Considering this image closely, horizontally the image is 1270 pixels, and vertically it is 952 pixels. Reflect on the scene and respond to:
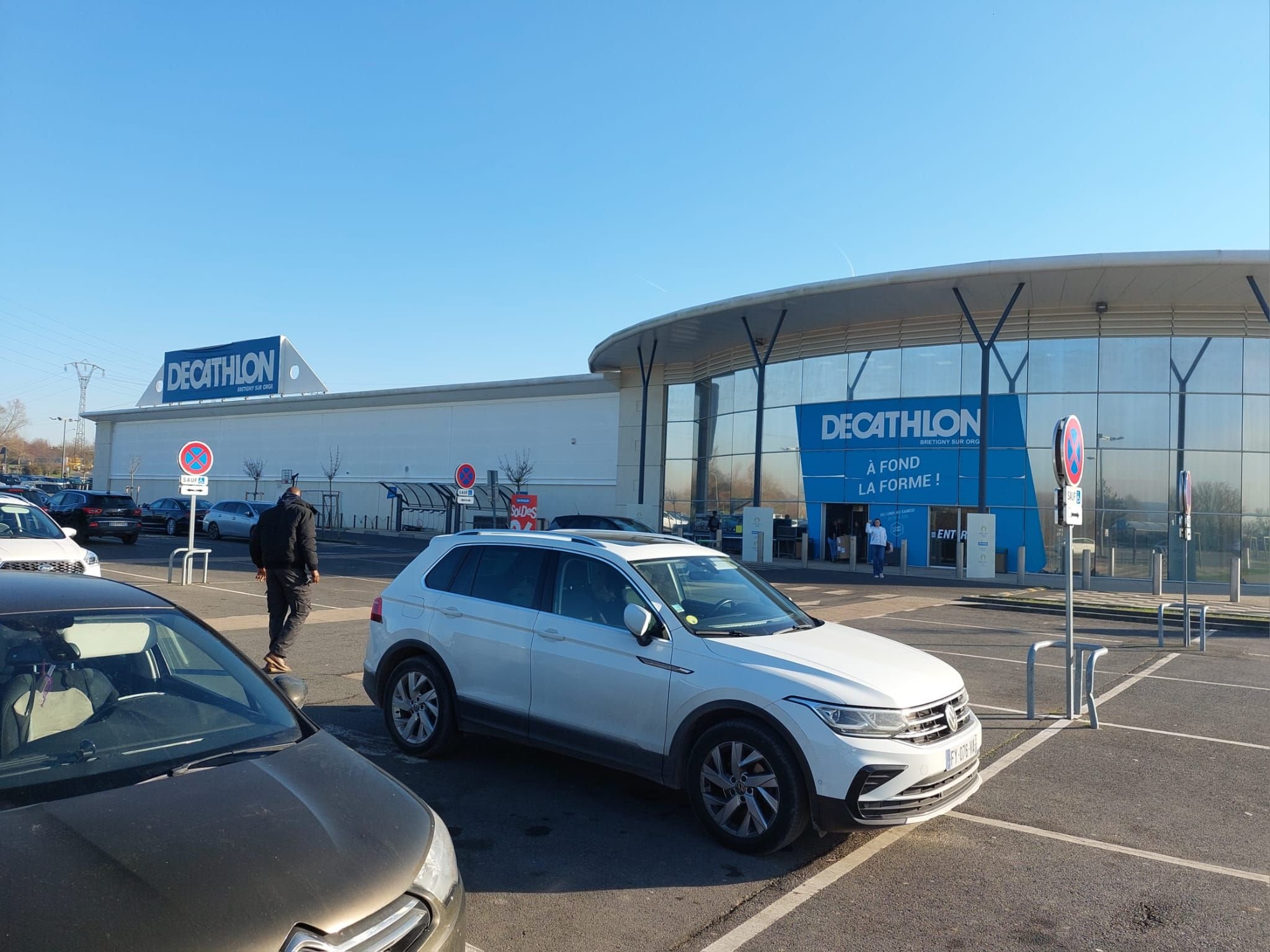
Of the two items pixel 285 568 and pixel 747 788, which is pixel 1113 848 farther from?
pixel 285 568

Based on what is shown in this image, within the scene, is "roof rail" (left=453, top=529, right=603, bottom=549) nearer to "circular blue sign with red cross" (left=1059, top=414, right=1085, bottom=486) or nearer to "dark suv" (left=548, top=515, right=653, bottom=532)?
"circular blue sign with red cross" (left=1059, top=414, right=1085, bottom=486)

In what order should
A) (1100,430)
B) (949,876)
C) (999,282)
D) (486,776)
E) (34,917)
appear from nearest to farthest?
(34,917) < (949,876) < (486,776) < (999,282) < (1100,430)

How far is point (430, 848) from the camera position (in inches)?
112

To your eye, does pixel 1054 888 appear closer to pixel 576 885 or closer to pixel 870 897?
pixel 870 897

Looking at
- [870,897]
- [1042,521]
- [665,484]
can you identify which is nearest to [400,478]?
[665,484]

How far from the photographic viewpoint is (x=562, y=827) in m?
5.04

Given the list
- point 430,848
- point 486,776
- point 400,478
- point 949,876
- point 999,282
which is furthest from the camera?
point 400,478

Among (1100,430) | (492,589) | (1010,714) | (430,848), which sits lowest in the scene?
(1010,714)

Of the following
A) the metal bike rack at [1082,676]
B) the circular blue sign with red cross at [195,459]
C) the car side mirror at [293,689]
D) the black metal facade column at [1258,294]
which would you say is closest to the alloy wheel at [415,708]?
the car side mirror at [293,689]

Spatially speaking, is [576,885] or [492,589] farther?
[492,589]

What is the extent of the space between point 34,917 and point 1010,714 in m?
7.90

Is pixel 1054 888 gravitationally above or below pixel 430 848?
below

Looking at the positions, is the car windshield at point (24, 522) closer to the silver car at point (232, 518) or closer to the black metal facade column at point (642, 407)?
the silver car at point (232, 518)

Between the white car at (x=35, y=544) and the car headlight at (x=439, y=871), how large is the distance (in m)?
8.79
